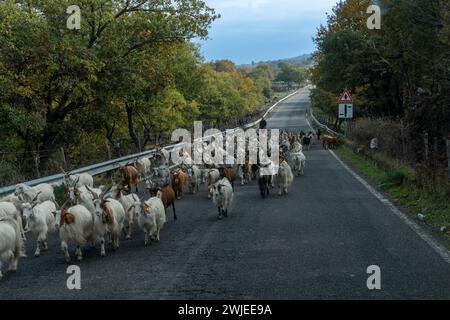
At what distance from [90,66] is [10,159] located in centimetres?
434

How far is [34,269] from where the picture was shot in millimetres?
9047

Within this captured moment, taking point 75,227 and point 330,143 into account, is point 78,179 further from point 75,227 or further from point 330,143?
point 330,143

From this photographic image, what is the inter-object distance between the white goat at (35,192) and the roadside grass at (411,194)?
8329mm

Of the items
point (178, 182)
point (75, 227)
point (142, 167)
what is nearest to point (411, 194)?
point (178, 182)

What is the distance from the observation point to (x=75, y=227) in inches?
388

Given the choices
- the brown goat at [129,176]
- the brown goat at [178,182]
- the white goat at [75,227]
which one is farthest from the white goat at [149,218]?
the brown goat at [129,176]

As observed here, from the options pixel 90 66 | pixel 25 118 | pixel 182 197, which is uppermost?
pixel 90 66

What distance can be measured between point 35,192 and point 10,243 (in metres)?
4.55

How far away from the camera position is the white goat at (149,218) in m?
10.8

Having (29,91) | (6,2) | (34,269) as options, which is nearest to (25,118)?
(29,91)

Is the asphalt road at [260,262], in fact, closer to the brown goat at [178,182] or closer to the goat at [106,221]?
the goat at [106,221]

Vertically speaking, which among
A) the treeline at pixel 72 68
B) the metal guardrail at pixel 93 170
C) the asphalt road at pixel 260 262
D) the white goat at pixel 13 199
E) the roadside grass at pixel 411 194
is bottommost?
the asphalt road at pixel 260 262

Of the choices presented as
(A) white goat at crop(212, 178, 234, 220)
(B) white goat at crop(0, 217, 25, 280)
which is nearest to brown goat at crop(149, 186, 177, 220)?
(A) white goat at crop(212, 178, 234, 220)
